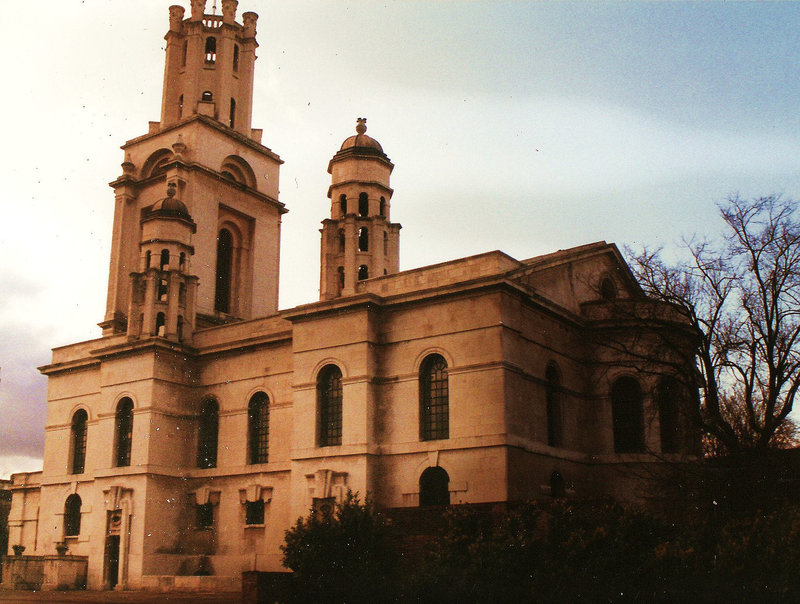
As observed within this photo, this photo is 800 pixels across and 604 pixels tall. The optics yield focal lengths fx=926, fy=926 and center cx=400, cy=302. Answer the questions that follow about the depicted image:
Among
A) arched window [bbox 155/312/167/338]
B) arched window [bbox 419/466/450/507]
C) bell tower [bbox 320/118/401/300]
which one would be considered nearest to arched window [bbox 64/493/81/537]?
arched window [bbox 155/312/167/338]

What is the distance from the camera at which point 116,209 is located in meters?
45.7

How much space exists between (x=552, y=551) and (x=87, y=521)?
2456 centimetres

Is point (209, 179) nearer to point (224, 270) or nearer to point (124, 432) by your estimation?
point (224, 270)

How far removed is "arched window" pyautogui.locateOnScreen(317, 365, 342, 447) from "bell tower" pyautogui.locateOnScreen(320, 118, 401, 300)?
5.09 m

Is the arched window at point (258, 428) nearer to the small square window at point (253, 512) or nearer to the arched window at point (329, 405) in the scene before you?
the small square window at point (253, 512)

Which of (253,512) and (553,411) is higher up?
(553,411)

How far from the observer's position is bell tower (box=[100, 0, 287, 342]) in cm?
4312

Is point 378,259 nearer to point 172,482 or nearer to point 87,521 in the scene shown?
point 172,482

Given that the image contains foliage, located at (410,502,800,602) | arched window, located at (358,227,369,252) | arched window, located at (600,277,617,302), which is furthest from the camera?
arched window, located at (358,227,369,252)

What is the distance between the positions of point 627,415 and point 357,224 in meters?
13.0

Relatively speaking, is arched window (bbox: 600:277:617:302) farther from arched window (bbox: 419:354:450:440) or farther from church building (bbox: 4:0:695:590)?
arched window (bbox: 419:354:450:440)

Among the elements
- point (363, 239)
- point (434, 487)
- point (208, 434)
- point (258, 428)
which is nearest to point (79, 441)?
point (208, 434)

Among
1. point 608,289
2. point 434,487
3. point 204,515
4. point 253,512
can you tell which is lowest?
point 204,515

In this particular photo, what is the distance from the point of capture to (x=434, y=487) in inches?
1145
